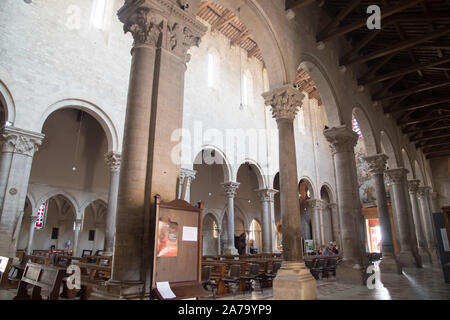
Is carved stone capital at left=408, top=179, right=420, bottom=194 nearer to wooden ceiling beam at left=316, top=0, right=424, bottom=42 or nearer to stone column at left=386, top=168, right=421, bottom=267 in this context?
stone column at left=386, top=168, right=421, bottom=267

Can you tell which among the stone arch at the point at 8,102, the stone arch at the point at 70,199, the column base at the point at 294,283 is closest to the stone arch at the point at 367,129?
the column base at the point at 294,283

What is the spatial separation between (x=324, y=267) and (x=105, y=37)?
1131 cm

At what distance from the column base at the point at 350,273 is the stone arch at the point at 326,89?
3837 millimetres

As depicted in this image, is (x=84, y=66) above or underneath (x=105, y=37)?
underneath

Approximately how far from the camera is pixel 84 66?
36.6 ft

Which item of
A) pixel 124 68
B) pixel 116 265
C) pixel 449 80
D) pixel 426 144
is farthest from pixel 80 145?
pixel 426 144

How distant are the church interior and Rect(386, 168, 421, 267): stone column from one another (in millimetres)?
49

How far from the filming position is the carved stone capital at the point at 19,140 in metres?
8.95

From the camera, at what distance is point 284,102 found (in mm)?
6773

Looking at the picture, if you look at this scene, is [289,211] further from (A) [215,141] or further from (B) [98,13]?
(B) [98,13]

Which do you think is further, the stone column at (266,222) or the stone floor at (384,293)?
the stone column at (266,222)

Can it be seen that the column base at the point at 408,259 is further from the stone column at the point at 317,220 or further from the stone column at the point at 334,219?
the stone column at the point at 334,219

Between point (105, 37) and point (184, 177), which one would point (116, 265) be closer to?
point (184, 177)

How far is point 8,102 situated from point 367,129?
11.7 metres
